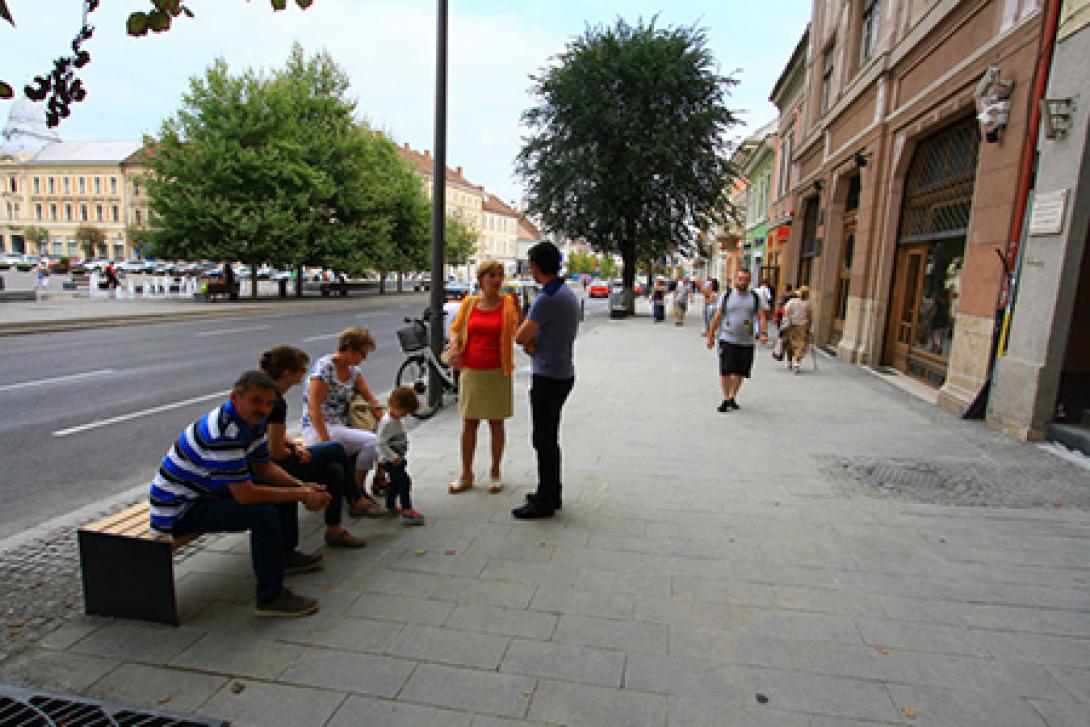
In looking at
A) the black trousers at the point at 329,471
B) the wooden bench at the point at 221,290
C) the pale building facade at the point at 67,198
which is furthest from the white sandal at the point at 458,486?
the pale building facade at the point at 67,198

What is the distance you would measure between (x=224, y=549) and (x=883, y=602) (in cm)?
Answer: 377

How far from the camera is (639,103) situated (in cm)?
2539

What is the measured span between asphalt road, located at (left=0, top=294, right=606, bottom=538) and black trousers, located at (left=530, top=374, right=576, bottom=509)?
351cm

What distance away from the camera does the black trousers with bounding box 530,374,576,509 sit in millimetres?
4402

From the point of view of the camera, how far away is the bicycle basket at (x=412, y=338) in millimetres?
7812

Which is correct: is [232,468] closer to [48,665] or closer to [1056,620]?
[48,665]

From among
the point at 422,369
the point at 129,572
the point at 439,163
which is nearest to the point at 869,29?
the point at 439,163

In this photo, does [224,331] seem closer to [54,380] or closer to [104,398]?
[54,380]

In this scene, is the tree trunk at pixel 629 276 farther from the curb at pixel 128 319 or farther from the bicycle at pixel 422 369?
the bicycle at pixel 422 369

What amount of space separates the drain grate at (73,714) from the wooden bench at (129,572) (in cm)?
54

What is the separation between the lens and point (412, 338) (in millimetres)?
7883

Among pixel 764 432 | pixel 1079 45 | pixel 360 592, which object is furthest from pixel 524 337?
pixel 1079 45

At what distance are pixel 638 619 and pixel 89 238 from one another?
89.8 m

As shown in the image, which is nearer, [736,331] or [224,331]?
[736,331]
